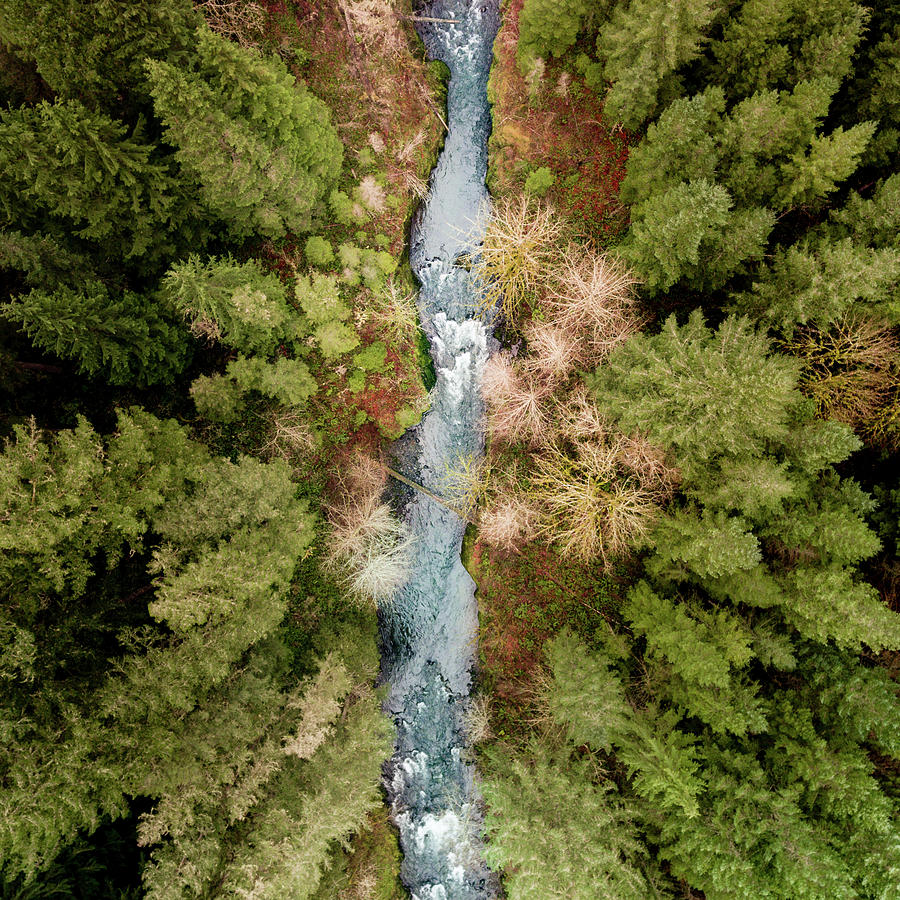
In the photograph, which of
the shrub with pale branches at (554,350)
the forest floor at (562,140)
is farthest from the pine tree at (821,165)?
the shrub with pale branches at (554,350)

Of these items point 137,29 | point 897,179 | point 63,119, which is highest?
point 137,29

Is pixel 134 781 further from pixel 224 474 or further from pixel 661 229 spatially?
pixel 661 229

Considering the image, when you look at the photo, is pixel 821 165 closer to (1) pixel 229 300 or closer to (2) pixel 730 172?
(2) pixel 730 172

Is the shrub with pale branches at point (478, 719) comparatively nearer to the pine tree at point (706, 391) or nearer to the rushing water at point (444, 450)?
the rushing water at point (444, 450)

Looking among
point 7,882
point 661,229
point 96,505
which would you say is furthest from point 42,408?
point 661,229

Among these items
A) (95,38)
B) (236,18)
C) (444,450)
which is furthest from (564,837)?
(236,18)

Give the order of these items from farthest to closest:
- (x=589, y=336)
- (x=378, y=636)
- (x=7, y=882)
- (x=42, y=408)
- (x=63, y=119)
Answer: (x=378, y=636), (x=589, y=336), (x=42, y=408), (x=7, y=882), (x=63, y=119)
